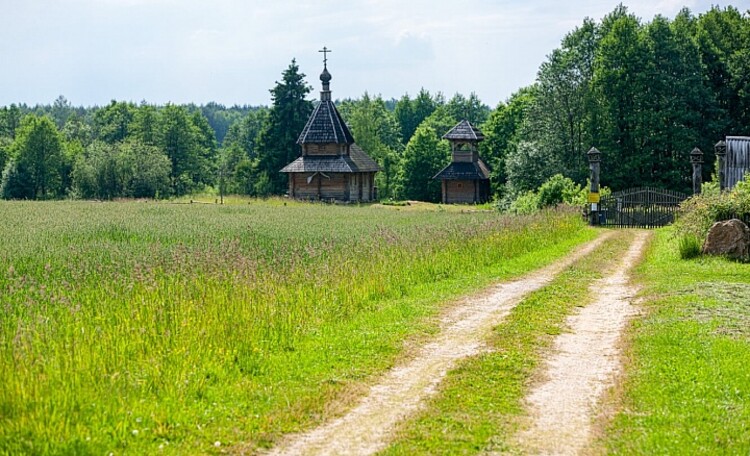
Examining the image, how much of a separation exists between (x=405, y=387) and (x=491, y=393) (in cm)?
101

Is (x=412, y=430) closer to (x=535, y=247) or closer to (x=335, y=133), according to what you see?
(x=535, y=247)

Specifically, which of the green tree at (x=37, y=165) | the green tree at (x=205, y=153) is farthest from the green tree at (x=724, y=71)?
the green tree at (x=37, y=165)

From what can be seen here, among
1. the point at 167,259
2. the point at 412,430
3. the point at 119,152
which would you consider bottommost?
the point at 412,430

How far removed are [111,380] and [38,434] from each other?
133cm

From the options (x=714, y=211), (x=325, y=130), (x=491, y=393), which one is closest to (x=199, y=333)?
(x=491, y=393)

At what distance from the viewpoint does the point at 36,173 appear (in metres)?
84.1

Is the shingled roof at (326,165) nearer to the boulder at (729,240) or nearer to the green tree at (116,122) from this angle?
the boulder at (729,240)

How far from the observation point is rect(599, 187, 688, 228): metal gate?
36.0 metres

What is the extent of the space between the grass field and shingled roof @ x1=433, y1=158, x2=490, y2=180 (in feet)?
143

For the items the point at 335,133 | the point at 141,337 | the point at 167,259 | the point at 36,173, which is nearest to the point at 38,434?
the point at 141,337

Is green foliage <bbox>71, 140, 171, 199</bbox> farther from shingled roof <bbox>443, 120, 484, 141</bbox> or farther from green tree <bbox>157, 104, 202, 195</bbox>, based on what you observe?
shingled roof <bbox>443, 120, 484, 141</bbox>

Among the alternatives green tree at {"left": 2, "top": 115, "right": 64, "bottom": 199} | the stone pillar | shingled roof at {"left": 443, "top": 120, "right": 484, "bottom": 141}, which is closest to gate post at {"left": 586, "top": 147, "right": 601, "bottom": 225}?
the stone pillar

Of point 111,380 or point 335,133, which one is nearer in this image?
point 111,380

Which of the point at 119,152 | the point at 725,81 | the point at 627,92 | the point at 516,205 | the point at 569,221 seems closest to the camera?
the point at 569,221
